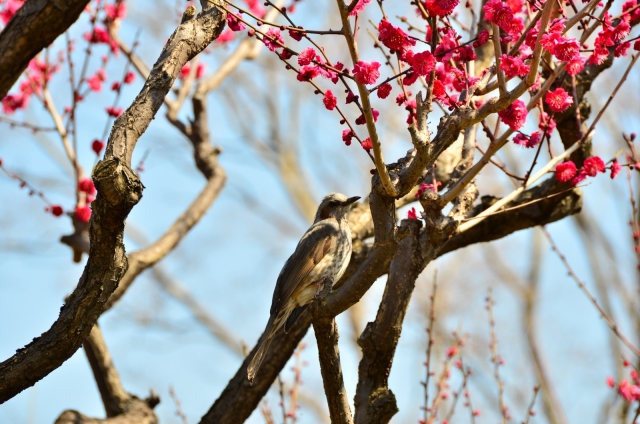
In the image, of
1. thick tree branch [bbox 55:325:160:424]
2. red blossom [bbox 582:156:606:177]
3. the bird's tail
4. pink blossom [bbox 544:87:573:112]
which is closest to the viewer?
pink blossom [bbox 544:87:573:112]

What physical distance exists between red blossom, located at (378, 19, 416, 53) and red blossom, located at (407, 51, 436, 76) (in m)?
0.07

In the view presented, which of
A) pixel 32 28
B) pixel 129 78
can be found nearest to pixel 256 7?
pixel 129 78

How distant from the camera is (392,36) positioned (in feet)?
9.21

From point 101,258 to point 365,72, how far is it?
1.22 meters

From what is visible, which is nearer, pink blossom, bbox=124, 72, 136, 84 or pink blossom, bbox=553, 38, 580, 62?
pink blossom, bbox=553, 38, 580, 62

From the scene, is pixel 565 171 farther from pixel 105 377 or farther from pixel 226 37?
pixel 226 37

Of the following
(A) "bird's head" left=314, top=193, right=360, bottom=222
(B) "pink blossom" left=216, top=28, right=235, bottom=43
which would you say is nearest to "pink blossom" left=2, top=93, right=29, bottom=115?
(B) "pink blossom" left=216, top=28, right=235, bottom=43

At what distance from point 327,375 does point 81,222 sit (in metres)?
2.65

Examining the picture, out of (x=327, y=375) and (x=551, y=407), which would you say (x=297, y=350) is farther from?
(x=551, y=407)

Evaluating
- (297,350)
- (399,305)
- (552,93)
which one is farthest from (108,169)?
(297,350)

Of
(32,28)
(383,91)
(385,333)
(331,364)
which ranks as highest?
(32,28)

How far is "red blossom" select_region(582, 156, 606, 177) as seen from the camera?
3797mm

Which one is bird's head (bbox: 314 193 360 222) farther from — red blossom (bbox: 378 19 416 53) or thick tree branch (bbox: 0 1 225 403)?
red blossom (bbox: 378 19 416 53)

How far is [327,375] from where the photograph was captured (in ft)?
10.5
